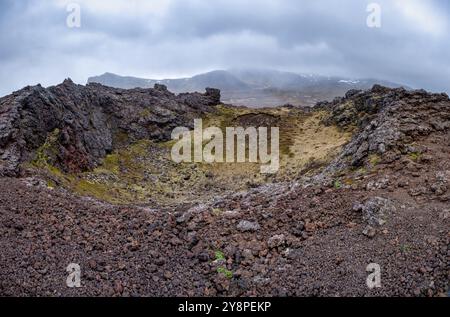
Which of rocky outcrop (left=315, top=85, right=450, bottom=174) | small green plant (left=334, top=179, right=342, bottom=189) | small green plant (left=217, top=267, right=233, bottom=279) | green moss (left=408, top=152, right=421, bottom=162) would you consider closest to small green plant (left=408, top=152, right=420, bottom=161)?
green moss (left=408, top=152, right=421, bottom=162)

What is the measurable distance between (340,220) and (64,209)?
12096 millimetres

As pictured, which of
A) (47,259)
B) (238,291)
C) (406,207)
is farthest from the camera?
(406,207)

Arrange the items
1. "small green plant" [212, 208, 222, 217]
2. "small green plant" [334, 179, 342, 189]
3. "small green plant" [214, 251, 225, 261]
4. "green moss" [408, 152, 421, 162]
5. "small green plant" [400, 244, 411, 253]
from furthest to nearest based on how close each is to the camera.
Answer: "green moss" [408, 152, 421, 162] < "small green plant" [334, 179, 342, 189] < "small green plant" [212, 208, 222, 217] < "small green plant" [214, 251, 225, 261] < "small green plant" [400, 244, 411, 253]

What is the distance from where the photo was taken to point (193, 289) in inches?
517

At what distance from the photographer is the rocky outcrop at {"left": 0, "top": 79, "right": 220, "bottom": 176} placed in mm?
29953

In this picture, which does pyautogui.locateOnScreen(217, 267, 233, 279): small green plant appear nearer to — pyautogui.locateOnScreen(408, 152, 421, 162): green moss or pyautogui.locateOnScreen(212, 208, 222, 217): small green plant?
pyautogui.locateOnScreen(212, 208, 222, 217): small green plant

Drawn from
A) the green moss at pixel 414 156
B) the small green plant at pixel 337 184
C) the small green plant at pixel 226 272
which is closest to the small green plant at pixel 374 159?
the green moss at pixel 414 156

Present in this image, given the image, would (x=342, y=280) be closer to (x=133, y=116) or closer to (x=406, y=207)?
(x=406, y=207)

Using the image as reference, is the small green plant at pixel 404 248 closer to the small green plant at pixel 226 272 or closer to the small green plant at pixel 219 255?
the small green plant at pixel 226 272

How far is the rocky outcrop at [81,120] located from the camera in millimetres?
29953

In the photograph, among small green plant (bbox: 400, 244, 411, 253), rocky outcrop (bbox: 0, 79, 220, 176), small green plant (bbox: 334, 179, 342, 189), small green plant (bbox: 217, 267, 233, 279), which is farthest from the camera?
rocky outcrop (bbox: 0, 79, 220, 176)

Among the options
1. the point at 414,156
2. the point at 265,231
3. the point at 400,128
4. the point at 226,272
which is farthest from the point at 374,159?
the point at 226,272

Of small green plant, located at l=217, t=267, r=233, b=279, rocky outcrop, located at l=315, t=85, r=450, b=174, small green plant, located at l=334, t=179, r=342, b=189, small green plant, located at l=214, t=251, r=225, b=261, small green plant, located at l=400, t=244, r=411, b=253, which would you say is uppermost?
rocky outcrop, located at l=315, t=85, r=450, b=174
